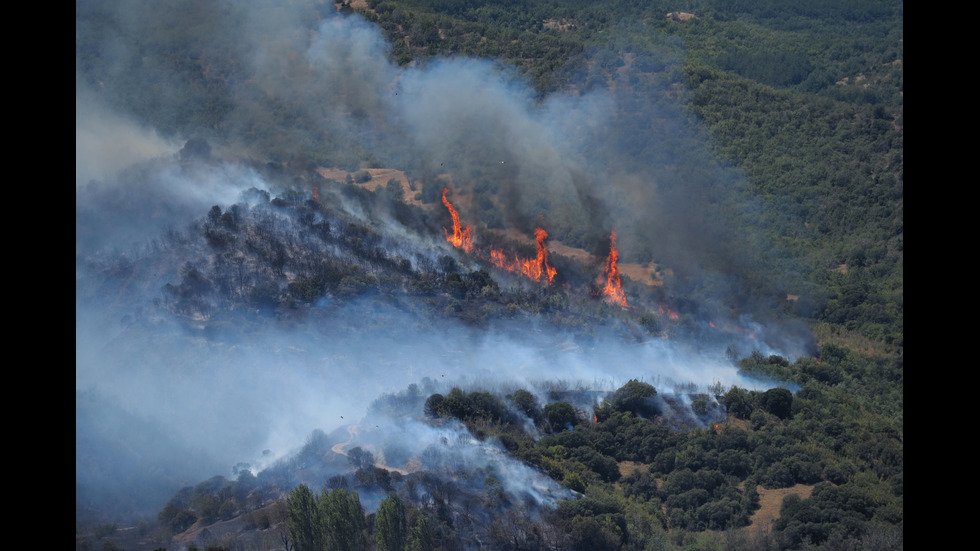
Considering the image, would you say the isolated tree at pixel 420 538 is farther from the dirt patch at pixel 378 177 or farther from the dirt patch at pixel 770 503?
the dirt patch at pixel 378 177

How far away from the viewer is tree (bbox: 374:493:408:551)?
3559 centimetres

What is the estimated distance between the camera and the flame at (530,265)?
6212cm

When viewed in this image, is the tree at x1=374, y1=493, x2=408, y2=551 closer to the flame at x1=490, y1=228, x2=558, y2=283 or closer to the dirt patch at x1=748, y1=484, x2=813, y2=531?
the dirt patch at x1=748, y1=484, x2=813, y2=531

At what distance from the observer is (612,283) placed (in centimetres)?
6162

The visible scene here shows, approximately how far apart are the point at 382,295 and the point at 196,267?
30.8 ft

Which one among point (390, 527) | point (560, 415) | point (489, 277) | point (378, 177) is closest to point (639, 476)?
point (560, 415)

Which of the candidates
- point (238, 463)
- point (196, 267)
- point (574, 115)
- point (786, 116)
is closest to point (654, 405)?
point (238, 463)

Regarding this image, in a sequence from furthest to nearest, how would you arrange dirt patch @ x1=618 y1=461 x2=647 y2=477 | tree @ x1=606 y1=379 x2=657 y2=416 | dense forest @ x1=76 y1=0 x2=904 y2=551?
tree @ x1=606 y1=379 x2=657 y2=416
dirt patch @ x1=618 y1=461 x2=647 y2=477
dense forest @ x1=76 y1=0 x2=904 y2=551

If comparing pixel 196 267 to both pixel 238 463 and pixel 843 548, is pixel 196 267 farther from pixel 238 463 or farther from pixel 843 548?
pixel 843 548

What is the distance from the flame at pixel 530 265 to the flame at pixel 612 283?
279cm

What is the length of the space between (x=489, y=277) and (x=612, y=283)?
711cm

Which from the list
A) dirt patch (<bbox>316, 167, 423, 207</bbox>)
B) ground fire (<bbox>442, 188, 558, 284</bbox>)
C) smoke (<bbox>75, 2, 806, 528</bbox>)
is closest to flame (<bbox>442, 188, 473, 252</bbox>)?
ground fire (<bbox>442, 188, 558, 284</bbox>)

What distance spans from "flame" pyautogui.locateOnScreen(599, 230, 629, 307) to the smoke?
3.63 metres

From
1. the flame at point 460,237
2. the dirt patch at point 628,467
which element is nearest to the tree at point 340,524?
the dirt patch at point 628,467
